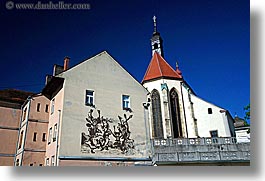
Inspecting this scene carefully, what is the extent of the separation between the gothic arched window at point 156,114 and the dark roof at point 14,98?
4672 millimetres

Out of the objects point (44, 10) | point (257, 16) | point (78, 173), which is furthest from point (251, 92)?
point (44, 10)

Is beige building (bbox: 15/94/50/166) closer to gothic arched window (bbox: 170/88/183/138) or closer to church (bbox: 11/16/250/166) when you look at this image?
church (bbox: 11/16/250/166)

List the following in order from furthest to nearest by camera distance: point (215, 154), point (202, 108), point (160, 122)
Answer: point (160, 122)
point (202, 108)
point (215, 154)

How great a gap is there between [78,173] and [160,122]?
6031 mm

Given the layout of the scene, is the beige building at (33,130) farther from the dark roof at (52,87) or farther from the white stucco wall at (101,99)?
the white stucco wall at (101,99)

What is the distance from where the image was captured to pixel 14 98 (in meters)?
6.48

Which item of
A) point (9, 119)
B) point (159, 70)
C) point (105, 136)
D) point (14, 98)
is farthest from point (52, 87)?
point (159, 70)

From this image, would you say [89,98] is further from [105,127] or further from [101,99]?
[105,127]

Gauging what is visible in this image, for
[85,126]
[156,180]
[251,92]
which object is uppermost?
[251,92]

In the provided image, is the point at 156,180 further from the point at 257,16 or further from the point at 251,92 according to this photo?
the point at 257,16

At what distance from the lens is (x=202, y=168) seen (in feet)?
14.0

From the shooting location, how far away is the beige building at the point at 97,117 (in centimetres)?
557

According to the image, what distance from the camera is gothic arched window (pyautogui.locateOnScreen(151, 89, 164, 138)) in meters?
9.77

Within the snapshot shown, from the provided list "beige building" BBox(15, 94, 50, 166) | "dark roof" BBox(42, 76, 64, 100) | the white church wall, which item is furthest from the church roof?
"beige building" BBox(15, 94, 50, 166)
